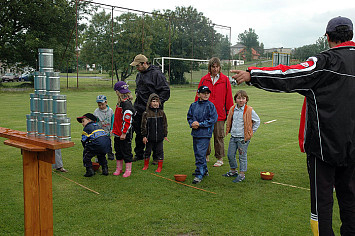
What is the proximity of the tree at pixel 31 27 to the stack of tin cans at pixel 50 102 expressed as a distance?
2986 centimetres

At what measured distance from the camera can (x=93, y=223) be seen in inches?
173

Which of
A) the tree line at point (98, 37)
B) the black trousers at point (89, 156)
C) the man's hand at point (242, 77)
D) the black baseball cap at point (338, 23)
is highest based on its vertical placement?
the tree line at point (98, 37)

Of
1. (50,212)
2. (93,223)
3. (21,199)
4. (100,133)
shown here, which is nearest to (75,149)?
(100,133)

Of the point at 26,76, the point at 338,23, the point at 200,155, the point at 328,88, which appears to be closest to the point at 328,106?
the point at 328,88

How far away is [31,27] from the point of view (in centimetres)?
3288

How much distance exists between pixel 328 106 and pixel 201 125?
131 inches

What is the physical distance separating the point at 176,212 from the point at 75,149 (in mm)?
4688

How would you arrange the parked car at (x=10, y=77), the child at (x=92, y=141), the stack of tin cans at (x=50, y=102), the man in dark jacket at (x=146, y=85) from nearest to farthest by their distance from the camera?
the stack of tin cans at (x=50, y=102) → the child at (x=92, y=141) → the man in dark jacket at (x=146, y=85) → the parked car at (x=10, y=77)

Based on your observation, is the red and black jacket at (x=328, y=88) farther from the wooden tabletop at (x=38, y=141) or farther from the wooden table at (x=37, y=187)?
the wooden table at (x=37, y=187)

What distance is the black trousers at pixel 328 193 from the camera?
3.18 meters

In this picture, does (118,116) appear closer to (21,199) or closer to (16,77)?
(21,199)

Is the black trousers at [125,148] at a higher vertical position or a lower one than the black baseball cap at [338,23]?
lower

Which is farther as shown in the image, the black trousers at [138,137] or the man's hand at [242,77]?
the black trousers at [138,137]

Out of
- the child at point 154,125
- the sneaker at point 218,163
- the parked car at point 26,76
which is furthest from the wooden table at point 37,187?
the parked car at point 26,76
